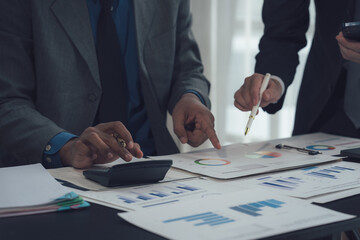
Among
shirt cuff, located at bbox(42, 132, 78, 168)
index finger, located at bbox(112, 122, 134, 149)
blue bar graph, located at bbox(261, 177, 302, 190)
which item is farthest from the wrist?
blue bar graph, located at bbox(261, 177, 302, 190)

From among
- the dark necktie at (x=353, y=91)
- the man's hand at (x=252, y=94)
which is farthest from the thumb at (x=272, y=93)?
the dark necktie at (x=353, y=91)

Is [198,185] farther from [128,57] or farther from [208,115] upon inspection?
[128,57]

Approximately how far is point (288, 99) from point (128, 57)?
72.3 inches

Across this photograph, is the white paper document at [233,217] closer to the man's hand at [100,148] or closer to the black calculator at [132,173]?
the black calculator at [132,173]

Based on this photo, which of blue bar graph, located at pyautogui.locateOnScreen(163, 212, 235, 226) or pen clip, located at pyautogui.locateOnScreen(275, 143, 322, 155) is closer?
blue bar graph, located at pyautogui.locateOnScreen(163, 212, 235, 226)

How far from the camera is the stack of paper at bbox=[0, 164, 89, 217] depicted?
768mm

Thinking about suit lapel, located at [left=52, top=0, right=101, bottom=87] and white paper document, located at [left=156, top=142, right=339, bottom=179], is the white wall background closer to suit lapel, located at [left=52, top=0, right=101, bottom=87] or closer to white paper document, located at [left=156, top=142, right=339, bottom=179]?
suit lapel, located at [left=52, top=0, right=101, bottom=87]

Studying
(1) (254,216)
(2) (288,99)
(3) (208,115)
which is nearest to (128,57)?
(3) (208,115)

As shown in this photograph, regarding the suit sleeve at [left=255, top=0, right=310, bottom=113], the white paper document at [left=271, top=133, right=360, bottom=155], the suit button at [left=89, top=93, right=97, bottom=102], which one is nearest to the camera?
the white paper document at [left=271, top=133, right=360, bottom=155]

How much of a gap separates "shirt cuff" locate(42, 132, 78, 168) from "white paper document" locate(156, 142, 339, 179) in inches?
10.5

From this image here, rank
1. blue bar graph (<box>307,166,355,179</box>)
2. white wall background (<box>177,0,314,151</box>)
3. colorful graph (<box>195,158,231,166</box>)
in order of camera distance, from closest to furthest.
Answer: blue bar graph (<box>307,166,355,179</box>)
colorful graph (<box>195,158,231,166</box>)
white wall background (<box>177,0,314,151</box>)

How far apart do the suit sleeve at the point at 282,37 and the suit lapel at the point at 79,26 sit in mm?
Answer: 540

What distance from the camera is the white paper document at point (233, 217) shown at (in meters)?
0.66

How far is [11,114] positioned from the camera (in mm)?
1329
